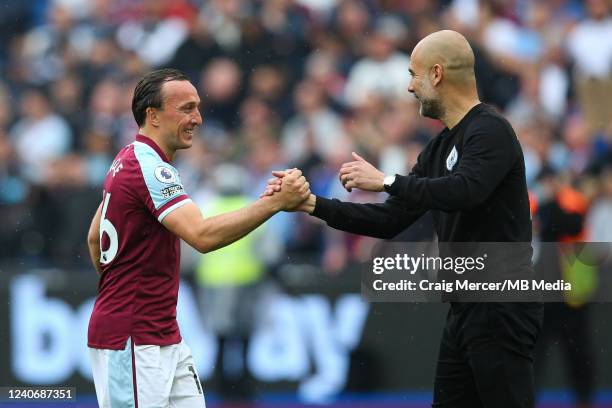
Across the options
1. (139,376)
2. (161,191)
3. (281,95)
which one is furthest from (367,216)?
(281,95)

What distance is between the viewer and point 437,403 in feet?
16.5

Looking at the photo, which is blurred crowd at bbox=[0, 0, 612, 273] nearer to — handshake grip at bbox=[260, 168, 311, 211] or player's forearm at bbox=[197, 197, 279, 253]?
handshake grip at bbox=[260, 168, 311, 211]

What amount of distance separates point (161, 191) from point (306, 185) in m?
0.81

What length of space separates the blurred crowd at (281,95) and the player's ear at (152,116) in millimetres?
4156

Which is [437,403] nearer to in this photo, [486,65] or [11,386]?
[11,386]

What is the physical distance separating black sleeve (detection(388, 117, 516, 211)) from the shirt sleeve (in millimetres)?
956

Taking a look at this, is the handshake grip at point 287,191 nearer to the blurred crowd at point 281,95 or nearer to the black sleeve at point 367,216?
the black sleeve at point 367,216

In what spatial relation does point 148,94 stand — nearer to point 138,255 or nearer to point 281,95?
point 138,255

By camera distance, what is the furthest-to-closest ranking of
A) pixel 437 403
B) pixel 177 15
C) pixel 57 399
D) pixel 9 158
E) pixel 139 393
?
1. pixel 177 15
2. pixel 9 158
3. pixel 57 399
4. pixel 437 403
5. pixel 139 393

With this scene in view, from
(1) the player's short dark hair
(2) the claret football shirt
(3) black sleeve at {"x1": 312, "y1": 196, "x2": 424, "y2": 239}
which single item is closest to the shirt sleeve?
(2) the claret football shirt

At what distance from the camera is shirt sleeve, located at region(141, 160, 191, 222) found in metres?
4.57

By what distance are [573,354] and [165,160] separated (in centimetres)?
452

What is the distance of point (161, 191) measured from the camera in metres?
4.59

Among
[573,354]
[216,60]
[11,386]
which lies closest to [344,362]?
[573,354]
